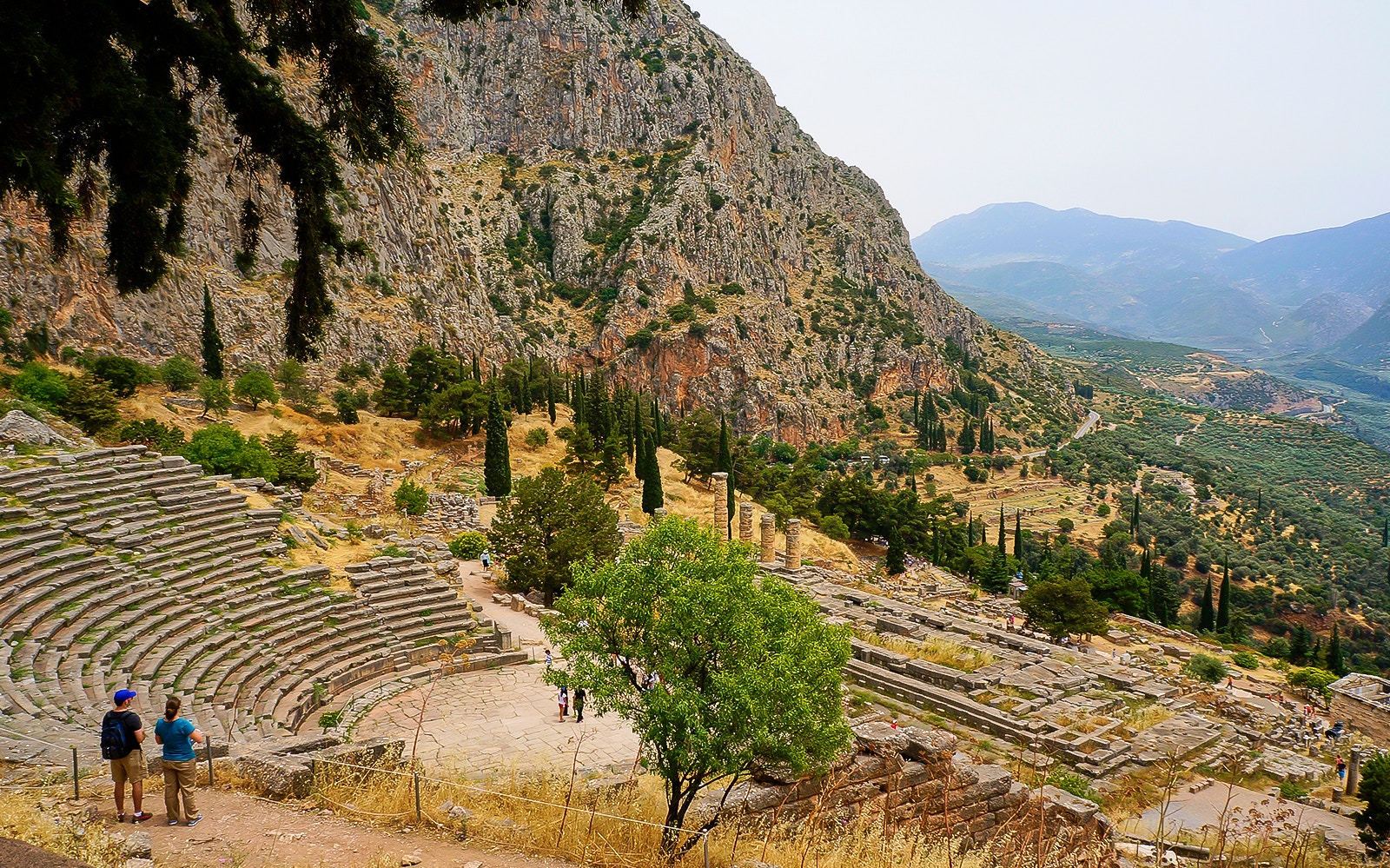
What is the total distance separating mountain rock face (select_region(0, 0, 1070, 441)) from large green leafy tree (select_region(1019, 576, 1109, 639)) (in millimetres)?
52839

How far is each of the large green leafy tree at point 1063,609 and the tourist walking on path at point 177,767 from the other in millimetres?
33891

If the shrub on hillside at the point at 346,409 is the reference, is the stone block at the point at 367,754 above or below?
below

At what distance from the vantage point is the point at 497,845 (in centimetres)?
759

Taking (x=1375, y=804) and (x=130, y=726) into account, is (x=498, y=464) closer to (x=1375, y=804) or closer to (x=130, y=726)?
(x=130, y=726)

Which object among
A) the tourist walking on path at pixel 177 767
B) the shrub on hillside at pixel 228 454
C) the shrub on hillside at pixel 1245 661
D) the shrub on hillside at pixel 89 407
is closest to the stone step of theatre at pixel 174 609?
the tourist walking on path at pixel 177 767

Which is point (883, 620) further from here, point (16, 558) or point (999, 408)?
point (999, 408)

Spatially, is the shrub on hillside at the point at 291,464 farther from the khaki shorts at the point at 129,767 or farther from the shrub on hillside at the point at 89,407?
the khaki shorts at the point at 129,767

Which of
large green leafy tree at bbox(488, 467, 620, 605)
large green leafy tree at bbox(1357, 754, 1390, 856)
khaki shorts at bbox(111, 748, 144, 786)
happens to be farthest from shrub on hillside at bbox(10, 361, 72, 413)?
large green leafy tree at bbox(1357, 754, 1390, 856)

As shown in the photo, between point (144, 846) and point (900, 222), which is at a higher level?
point (900, 222)

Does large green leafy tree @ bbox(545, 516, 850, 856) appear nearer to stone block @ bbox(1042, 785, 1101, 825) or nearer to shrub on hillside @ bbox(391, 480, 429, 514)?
stone block @ bbox(1042, 785, 1101, 825)

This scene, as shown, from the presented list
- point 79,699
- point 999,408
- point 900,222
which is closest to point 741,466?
point 79,699

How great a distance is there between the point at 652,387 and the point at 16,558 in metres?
75.0

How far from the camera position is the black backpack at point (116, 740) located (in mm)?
6941

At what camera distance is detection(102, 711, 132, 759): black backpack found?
6941 mm
